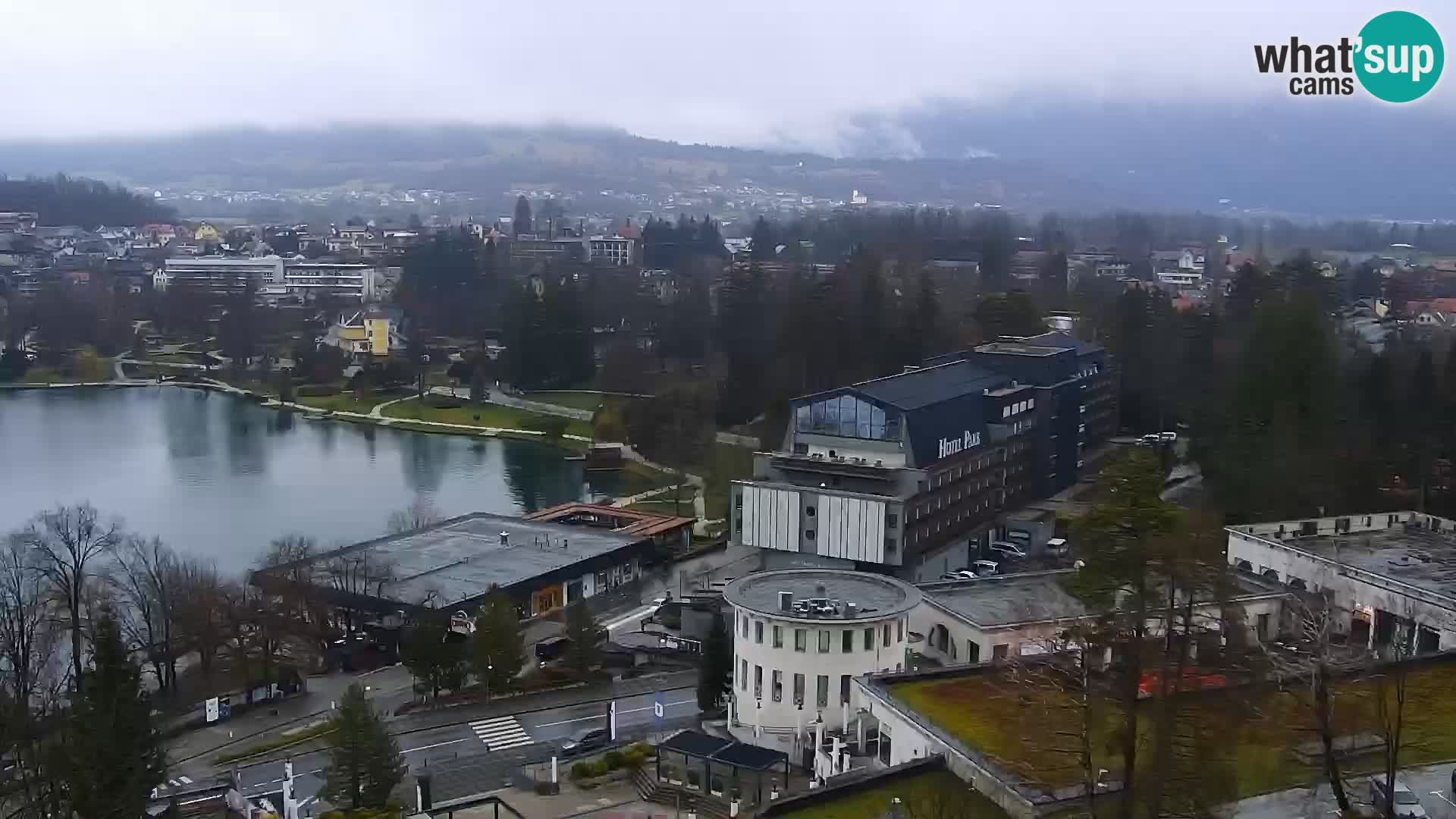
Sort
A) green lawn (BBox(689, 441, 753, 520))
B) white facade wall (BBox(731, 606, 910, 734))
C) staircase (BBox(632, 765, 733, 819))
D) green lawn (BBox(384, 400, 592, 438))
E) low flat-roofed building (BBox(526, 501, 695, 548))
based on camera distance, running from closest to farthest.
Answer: staircase (BBox(632, 765, 733, 819)) → white facade wall (BBox(731, 606, 910, 734)) → low flat-roofed building (BBox(526, 501, 695, 548)) → green lawn (BBox(689, 441, 753, 520)) → green lawn (BBox(384, 400, 592, 438))

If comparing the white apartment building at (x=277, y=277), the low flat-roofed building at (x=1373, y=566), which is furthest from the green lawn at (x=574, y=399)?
the low flat-roofed building at (x=1373, y=566)

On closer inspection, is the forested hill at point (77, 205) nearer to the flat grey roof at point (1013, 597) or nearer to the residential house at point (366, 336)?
the residential house at point (366, 336)

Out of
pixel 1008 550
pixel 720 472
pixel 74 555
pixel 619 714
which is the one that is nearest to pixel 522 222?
pixel 720 472

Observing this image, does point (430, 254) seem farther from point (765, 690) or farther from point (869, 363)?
point (765, 690)

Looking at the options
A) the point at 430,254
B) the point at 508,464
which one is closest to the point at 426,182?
the point at 430,254

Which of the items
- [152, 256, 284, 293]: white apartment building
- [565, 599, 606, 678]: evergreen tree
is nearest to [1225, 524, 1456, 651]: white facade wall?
[565, 599, 606, 678]: evergreen tree

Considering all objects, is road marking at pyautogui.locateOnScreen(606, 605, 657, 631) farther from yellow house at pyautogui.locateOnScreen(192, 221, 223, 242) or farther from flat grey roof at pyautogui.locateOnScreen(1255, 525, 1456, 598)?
yellow house at pyautogui.locateOnScreen(192, 221, 223, 242)
